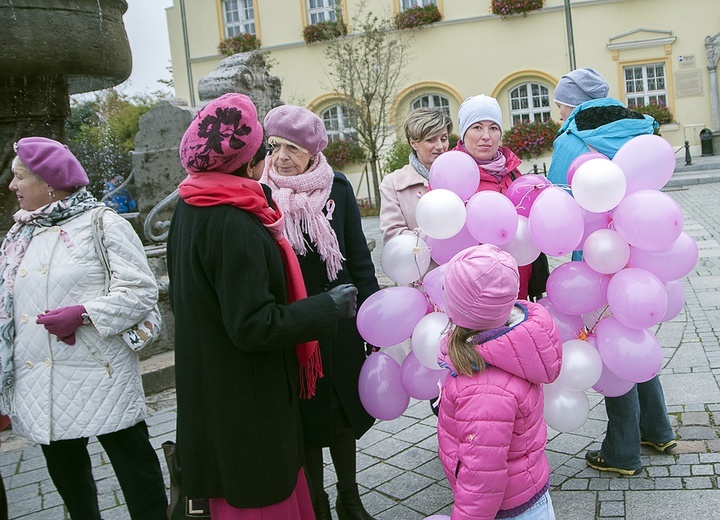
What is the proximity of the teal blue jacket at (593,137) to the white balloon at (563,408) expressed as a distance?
1010 mm

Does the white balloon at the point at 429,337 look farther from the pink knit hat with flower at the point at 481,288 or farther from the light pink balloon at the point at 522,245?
the pink knit hat with flower at the point at 481,288

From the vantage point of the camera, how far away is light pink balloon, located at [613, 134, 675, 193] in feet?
9.59

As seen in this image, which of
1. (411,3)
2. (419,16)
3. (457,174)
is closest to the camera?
(457,174)

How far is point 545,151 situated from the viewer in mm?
23594

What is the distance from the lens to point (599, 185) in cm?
281

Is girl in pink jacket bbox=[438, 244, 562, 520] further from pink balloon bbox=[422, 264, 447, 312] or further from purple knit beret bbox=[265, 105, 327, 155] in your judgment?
purple knit beret bbox=[265, 105, 327, 155]

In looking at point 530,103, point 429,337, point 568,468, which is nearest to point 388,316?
point 429,337

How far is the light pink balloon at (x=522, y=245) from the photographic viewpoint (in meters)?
3.05

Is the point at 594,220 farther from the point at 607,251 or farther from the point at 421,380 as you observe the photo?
the point at 421,380

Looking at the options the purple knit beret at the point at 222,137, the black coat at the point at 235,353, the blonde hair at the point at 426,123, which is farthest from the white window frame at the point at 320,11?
the black coat at the point at 235,353

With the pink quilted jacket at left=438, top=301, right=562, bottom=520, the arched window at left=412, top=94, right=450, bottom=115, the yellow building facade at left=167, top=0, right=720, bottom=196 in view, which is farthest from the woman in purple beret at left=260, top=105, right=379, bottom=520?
the arched window at left=412, top=94, right=450, bottom=115

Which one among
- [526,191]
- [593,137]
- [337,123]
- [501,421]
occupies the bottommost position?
[501,421]

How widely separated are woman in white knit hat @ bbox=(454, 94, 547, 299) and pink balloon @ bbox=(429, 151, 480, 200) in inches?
10.7

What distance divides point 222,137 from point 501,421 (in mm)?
1196
